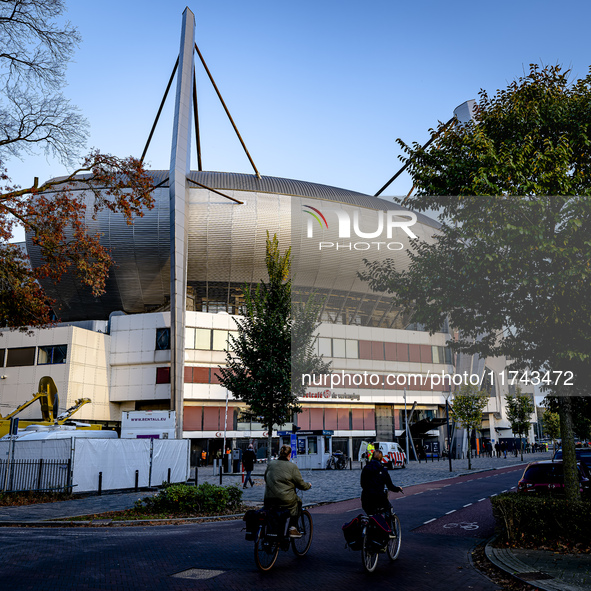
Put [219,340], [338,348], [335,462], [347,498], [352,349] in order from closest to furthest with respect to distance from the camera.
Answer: [347,498], [335,462], [219,340], [338,348], [352,349]

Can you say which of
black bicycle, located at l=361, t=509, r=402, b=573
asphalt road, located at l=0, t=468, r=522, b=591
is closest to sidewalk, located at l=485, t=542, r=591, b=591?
asphalt road, located at l=0, t=468, r=522, b=591

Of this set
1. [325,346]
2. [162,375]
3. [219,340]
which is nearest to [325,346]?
[325,346]

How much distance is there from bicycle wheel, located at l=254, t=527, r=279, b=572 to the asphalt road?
161 mm

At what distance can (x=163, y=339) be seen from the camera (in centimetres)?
5369

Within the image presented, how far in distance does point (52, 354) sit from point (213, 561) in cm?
4748

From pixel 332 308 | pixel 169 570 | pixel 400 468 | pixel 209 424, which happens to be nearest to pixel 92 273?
pixel 169 570

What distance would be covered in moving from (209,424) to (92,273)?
40484 mm

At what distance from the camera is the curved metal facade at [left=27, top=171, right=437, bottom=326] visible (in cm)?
5335

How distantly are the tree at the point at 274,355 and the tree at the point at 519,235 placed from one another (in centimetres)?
1259

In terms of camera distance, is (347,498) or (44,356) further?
(44,356)

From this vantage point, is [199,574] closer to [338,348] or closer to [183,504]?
[183,504]

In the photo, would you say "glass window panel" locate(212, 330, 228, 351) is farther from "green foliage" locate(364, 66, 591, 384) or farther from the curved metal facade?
"green foliage" locate(364, 66, 591, 384)

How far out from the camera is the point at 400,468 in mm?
39469

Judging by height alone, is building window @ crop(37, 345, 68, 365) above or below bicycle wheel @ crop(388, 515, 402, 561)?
above
